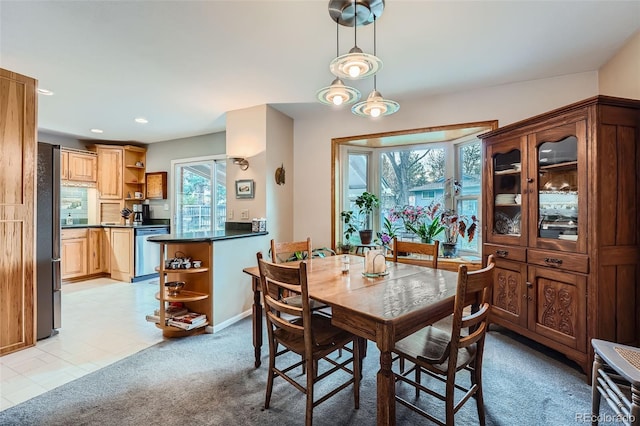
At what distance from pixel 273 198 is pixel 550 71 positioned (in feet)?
10.2

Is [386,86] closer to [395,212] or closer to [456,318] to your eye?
[395,212]

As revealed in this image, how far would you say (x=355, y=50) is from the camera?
1.59 m

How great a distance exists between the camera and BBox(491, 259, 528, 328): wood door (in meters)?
2.57

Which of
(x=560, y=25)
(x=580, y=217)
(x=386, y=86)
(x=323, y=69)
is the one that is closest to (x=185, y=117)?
(x=323, y=69)

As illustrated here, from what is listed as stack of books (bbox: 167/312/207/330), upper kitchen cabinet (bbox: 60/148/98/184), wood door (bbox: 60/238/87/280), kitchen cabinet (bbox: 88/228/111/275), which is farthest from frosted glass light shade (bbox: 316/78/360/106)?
upper kitchen cabinet (bbox: 60/148/98/184)

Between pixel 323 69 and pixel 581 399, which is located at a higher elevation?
pixel 323 69

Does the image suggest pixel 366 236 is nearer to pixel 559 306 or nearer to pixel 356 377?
pixel 559 306

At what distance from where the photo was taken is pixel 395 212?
13.2 feet

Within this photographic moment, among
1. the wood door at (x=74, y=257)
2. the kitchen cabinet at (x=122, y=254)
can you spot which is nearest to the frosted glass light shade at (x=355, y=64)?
the kitchen cabinet at (x=122, y=254)

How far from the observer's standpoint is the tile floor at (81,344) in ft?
6.88

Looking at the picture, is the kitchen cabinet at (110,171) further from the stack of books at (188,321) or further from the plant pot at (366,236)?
the plant pot at (366,236)

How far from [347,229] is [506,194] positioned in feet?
6.29

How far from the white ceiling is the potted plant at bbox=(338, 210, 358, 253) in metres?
1.50

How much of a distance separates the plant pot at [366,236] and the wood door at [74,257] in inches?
182
